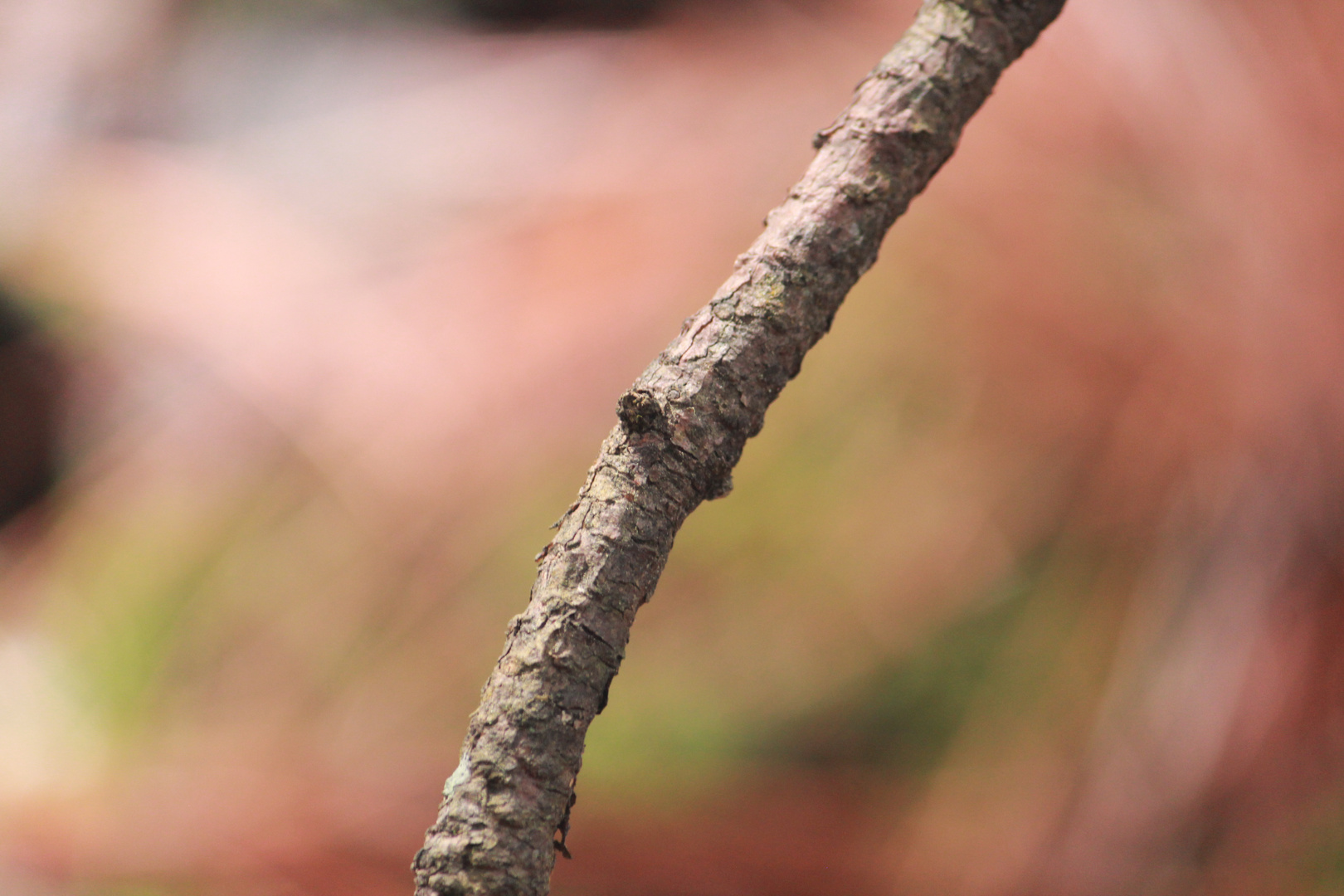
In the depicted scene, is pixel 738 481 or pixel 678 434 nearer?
pixel 678 434

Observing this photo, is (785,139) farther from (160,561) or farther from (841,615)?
(160,561)

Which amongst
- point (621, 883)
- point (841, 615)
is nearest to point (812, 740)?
point (841, 615)

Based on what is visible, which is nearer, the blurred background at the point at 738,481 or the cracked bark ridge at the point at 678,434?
the cracked bark ridge at the point at 678,434

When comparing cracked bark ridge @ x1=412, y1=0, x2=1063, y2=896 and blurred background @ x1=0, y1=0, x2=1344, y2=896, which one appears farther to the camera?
blurred background @ x1=0, y1=0, x2=1344, y2=896

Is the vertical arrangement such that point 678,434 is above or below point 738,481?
below
